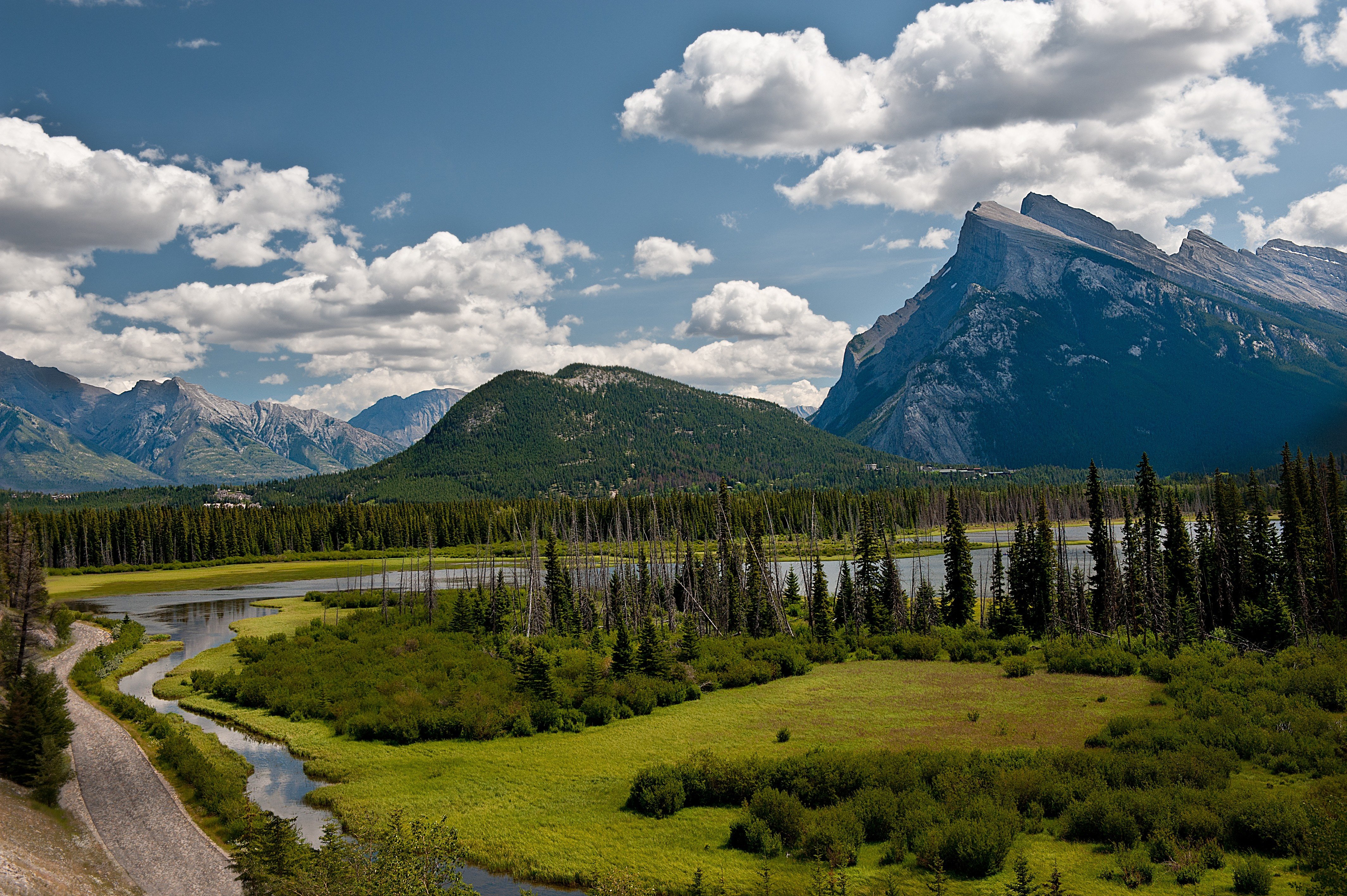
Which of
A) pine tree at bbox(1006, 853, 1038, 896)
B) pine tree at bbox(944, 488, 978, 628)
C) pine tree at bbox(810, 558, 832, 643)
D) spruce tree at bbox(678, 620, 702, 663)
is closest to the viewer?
pine tree at bbox(1006, 853, 1038, 896)

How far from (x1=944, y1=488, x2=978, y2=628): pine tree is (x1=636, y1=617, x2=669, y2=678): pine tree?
32337 mm

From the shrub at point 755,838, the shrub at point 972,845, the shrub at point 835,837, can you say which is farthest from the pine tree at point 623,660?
the shrub at point 972,845

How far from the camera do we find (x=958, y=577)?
6906 centimetres

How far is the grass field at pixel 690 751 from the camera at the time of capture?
23.8 metres

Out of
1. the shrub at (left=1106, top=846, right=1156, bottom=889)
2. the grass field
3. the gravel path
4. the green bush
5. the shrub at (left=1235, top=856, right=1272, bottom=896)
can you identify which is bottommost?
the green bush

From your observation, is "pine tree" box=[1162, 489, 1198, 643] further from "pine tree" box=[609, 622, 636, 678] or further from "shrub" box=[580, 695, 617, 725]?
"shrub" box=[580, 695, 617, 725]

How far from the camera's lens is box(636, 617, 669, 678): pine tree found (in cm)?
4978

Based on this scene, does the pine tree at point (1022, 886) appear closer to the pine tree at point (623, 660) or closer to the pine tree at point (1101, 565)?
the pine tree at point (623, 660)

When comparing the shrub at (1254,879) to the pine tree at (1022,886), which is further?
the shrub at (1254,879)

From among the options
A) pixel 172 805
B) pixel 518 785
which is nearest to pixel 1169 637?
pixel 518 785

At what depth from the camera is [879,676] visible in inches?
2015

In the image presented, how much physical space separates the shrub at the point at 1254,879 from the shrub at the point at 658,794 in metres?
17.6

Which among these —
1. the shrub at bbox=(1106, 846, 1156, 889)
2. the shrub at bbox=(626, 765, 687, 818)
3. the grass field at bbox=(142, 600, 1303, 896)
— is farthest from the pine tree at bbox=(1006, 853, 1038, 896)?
the shrub at bbox=(626, 765, 687, 818)

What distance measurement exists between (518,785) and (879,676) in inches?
1104
